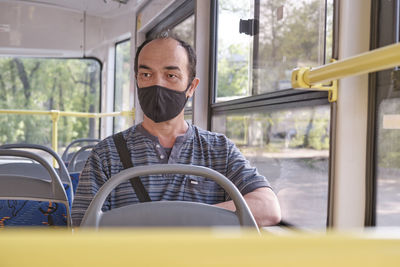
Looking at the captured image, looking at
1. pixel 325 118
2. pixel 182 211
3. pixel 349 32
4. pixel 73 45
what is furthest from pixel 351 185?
pixel 73 45

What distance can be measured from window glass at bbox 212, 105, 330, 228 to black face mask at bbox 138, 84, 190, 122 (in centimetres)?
46

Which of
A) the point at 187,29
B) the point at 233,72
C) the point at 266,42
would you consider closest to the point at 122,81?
the point at 187,29

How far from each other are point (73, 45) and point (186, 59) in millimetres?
4305

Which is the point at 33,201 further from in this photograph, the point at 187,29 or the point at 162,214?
the point at 187,29

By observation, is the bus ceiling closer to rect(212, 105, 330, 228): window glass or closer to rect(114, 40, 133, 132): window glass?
rect(114, 40, 133, 132): window glass

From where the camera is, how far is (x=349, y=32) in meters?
1.35

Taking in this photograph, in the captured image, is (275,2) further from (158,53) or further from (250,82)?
(158,53)

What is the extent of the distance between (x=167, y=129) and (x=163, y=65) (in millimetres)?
229

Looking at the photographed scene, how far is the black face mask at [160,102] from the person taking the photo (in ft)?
5.38

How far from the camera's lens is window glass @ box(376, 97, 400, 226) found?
1.28 m

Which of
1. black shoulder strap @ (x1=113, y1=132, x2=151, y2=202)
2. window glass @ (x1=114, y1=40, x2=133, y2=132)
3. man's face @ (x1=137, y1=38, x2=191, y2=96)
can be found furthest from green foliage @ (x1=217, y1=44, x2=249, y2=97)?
window glass @ (x1=114, y1=40, x2=133, y2=132)

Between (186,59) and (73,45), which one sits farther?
(73,45)

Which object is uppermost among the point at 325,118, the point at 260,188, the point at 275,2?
the point at 275,2

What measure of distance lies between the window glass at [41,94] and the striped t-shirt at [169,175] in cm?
423
